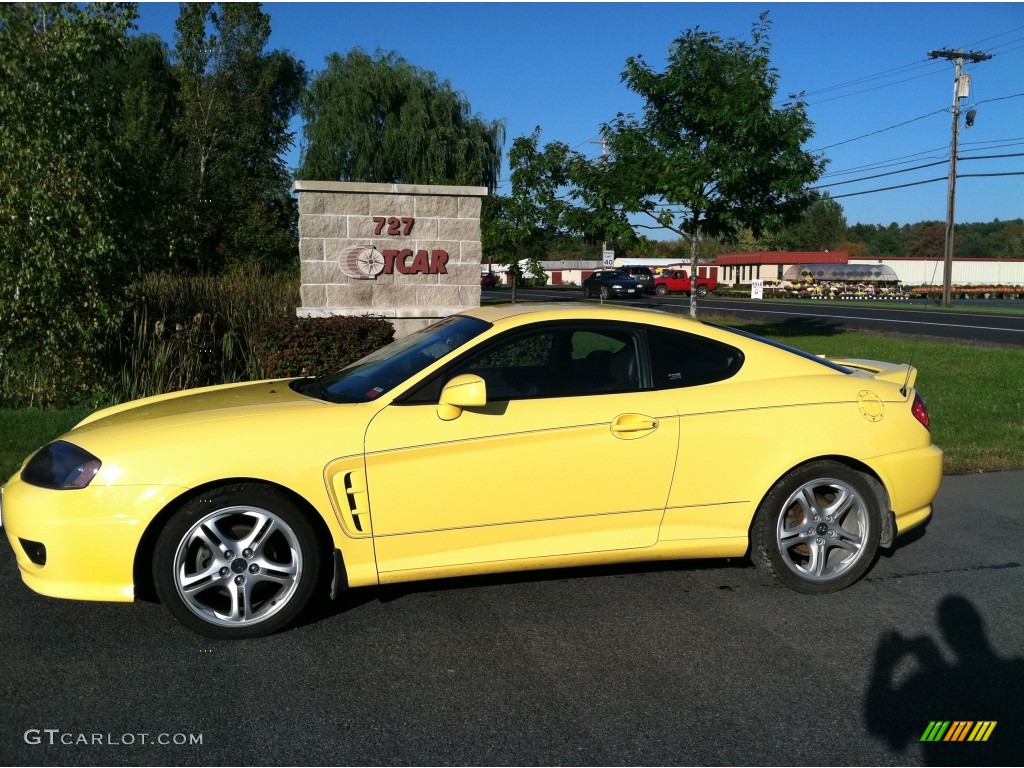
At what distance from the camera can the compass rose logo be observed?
13023mm

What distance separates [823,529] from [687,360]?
112 cm

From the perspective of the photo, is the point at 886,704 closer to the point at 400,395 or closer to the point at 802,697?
the point at 802,697

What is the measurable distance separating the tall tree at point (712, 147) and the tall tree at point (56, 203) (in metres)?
11.2

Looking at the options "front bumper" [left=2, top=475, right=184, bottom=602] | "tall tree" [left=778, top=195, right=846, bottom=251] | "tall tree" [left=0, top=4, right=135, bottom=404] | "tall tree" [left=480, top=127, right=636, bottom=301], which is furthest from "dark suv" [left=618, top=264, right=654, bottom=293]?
"tall tree" [left=778, top=195, right=846, bottom=251]

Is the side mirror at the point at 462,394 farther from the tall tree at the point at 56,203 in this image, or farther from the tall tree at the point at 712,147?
the tall tree at the point at 712,147

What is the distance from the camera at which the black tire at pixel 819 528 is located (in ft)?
15.9

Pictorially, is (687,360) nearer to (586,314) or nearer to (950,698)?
(586,314)

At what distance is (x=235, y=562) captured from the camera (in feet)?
13.6

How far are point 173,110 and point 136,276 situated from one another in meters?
25.4

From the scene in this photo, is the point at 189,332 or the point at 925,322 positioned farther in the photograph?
the point at 925,322

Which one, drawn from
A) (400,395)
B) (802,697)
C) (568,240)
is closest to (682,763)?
(802,697)

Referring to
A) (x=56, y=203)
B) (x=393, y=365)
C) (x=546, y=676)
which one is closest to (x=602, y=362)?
(x=393, y=365)

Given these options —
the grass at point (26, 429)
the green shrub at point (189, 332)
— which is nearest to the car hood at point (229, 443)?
the grass at point (26, 429)

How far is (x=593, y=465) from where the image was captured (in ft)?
14.9
